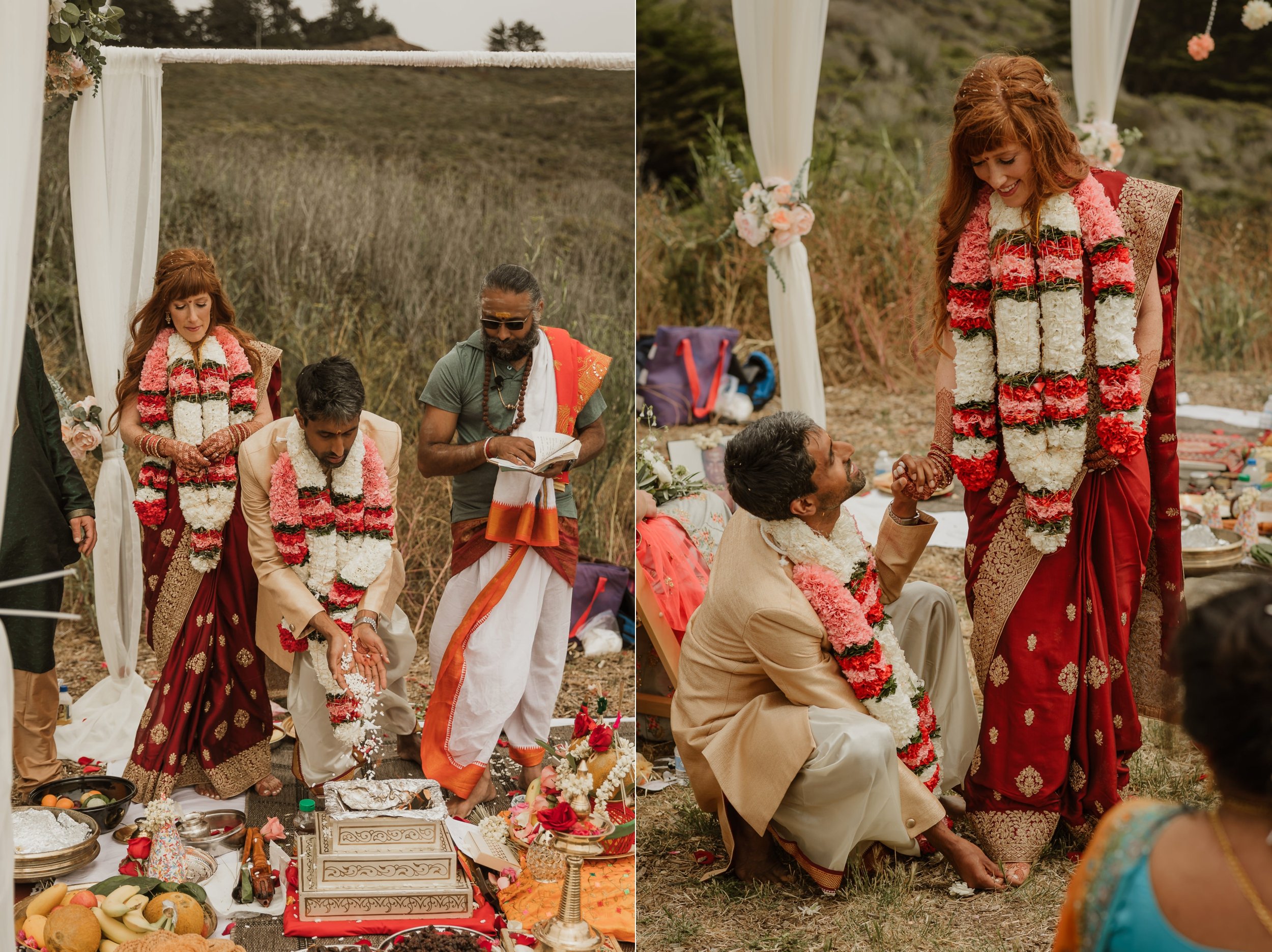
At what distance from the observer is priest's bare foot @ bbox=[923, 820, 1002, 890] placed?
133 inches

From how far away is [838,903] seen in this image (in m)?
3.38

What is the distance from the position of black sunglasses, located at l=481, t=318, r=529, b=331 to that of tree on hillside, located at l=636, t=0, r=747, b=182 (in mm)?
10951

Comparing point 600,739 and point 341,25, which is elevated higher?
point 341,25

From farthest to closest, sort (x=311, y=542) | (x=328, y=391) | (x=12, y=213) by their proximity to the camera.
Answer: (x=311, y=542)
(x=328, y=391)
(x=12, y=213)

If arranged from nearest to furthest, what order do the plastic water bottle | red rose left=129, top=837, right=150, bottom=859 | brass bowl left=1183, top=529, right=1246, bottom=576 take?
red rose left=129, top=837, right=150, bottom=859 < the plastic water bottle < brass bowl left=1183, top=529, right=1246, bottom=576

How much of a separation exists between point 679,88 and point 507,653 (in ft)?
39.7

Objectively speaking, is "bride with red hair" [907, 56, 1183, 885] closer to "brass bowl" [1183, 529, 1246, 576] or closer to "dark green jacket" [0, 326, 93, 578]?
"brass bowl" [1183, 529, 1246, 576]

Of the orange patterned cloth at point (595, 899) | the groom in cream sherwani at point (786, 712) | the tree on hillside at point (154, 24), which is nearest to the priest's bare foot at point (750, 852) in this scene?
the groom in cream sherwani at point (786, 712)

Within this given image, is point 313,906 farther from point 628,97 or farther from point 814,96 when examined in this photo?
point 628,97

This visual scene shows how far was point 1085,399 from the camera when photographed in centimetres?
339

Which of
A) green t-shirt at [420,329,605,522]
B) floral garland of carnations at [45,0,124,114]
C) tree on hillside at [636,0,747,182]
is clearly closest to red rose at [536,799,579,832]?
green t-shirt at [420,329,605,522]

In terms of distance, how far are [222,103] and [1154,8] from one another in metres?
12.5

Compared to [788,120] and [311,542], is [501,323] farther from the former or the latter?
[788,120]

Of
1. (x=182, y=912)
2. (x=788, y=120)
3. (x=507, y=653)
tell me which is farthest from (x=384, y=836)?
(x=788, y=120)
